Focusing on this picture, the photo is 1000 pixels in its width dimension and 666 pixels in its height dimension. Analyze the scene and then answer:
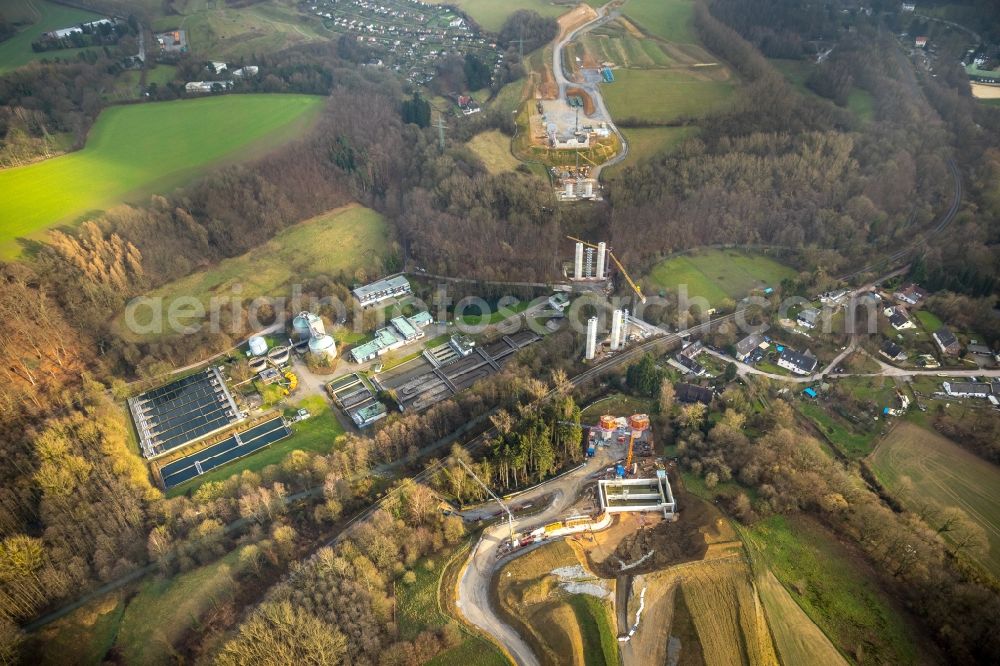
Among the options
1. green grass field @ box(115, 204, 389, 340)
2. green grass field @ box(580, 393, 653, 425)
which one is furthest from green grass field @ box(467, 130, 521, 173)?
green grass field @ box(580, 393, 653, 425)

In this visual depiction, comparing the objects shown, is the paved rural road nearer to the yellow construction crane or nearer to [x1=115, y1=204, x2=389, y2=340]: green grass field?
the yellow construction crane

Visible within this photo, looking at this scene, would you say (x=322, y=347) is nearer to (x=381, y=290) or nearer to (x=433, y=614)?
(x=381, y=290)

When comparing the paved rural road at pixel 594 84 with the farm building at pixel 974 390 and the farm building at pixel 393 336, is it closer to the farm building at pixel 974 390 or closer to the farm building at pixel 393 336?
the farm building at pixel 393 336

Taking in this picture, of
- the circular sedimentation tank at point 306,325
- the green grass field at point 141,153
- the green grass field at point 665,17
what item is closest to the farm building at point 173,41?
the green grass field at point 141,153

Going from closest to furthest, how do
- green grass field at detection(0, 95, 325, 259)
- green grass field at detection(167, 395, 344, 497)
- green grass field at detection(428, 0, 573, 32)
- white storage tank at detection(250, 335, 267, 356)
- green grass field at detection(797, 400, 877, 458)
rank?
green grass field at detection(797, 400, 877, 458) < green grass field at detection(167, 395, 344, 497) < white storage tank at detection(250, 335, 267, 356) < green grass field at detection(0, 95, 325, 259) < green grass field at detection(428, 0, 573, 32)

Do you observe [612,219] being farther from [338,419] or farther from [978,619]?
[978,619]

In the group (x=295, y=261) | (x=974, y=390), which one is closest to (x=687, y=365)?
(x=974, y=390)
